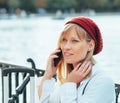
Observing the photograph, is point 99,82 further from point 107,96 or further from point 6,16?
point 6,16

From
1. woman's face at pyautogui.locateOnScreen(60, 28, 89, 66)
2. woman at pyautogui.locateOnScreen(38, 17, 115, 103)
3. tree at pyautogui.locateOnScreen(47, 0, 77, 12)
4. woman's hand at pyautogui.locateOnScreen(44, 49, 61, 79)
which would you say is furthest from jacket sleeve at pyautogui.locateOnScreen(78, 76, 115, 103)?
tree at pyautogui.locateOnScreen(47, 0, 77, 12)

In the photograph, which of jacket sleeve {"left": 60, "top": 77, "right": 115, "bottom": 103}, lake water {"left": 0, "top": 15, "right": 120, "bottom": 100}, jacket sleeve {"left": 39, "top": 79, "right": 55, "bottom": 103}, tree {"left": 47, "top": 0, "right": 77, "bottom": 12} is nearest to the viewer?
jacket sleeve {"left": 60, "top": 77, "right": 115, "bottom": 103}

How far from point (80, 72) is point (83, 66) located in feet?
0.09

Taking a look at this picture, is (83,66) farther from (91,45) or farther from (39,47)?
(39,47)

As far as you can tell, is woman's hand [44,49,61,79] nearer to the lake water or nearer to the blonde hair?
the blonde hair

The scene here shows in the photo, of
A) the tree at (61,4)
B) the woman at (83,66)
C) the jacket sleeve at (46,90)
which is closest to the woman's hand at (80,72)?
the woman at (83,66)

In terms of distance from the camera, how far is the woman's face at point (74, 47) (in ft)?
5.15

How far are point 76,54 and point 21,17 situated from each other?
68096 millimetres

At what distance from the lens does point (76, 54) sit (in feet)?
5.18

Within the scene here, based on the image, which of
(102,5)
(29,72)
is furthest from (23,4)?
(29,72)

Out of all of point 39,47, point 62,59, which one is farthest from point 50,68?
point 39,47

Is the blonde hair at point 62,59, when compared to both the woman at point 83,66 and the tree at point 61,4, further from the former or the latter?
the tree at point 61,4

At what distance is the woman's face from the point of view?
1570 mm

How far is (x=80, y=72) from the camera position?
1600 mm
